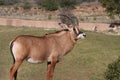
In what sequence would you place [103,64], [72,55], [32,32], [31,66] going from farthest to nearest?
[32,32] < [72,55] < [103,64] < [31,66]

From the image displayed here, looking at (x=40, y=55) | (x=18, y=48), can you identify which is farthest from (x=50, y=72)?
(x=18, y=48)

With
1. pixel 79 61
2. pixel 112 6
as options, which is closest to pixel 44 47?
pixel 79 61

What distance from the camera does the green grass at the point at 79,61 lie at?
16.3 m

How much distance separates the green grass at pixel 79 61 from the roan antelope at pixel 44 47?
9.09 ft

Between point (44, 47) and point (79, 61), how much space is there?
301 inches

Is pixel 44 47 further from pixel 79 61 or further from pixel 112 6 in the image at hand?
pixel 112 6

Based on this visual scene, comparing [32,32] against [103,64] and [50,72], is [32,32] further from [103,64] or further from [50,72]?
[50,72]

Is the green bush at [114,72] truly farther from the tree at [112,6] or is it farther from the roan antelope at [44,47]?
the tree at [112,6]

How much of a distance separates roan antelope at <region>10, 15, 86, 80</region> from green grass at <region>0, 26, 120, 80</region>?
2.77 meters

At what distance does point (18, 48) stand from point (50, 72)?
1359 millimetres

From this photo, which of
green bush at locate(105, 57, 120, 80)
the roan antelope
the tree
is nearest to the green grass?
the roan antelope

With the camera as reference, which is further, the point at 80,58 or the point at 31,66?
the point at 80,58

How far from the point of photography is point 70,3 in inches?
2906

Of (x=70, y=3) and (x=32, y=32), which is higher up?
(x=32, y=32)
